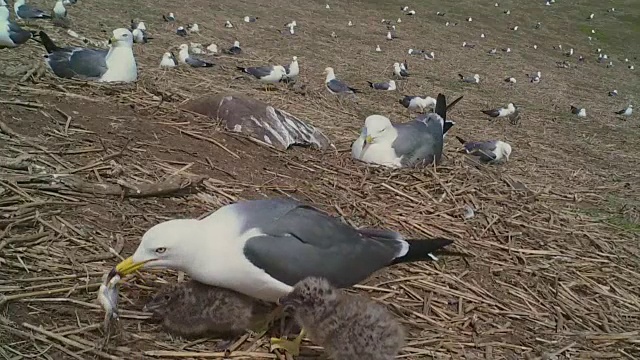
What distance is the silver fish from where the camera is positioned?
8.86 ft

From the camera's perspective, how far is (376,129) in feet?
19.3

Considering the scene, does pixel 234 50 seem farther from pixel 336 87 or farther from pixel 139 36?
pixel 336 87

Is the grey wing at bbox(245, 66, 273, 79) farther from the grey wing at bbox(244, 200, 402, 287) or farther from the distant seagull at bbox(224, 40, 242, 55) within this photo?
the grey wing at bbox(244, 200, 402, 287)

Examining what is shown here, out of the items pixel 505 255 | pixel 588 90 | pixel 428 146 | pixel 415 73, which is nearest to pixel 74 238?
pixel 505 255

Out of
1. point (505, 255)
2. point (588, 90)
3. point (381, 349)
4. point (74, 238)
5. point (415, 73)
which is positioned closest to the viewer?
point (381, 349)

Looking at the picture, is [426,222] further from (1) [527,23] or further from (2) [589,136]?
(1) [527,23]

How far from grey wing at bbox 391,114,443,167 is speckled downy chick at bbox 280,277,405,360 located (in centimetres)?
308

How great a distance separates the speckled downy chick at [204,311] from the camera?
9.46ft

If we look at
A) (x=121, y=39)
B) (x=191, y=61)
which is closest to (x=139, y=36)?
(x=191, y=61)

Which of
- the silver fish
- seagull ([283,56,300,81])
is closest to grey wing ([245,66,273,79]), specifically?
seagull ([283,56,300,81])

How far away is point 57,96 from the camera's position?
5.07m

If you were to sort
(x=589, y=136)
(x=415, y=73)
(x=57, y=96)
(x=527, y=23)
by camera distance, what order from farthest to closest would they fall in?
(x=527, y=23) → (x=415, y=73) → (x=589, y=136) → (x=57, y=96)

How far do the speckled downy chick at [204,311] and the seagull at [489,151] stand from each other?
14.6ft

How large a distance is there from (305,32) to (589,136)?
29.4ft
